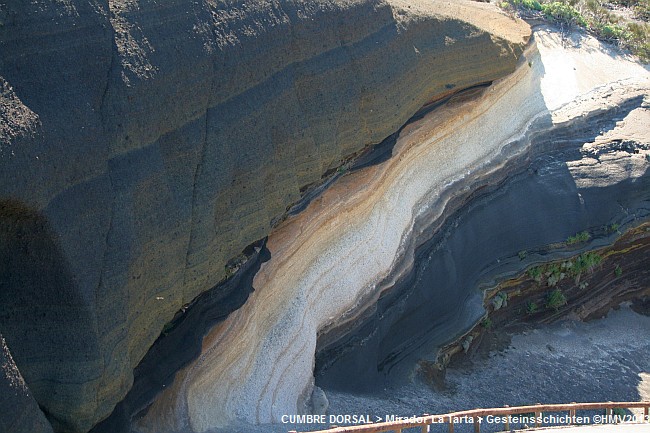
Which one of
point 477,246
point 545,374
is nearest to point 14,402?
point 477,246

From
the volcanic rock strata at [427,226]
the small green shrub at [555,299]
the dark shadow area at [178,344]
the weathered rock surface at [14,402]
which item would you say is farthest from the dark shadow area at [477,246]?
the weathered rock surface at [14,402]

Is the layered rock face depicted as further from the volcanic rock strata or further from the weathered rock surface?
the weathered rock surface

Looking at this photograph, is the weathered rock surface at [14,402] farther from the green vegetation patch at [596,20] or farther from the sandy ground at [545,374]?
the green vegetation patch at [596,20]

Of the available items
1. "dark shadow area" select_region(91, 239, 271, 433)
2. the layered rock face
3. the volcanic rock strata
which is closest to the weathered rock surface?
the layered rock face

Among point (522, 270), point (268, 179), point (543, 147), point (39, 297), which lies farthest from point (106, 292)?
point (543, 147)

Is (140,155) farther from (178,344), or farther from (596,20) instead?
(596,20)

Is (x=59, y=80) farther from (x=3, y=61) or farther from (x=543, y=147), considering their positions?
(x=543, y=147)
